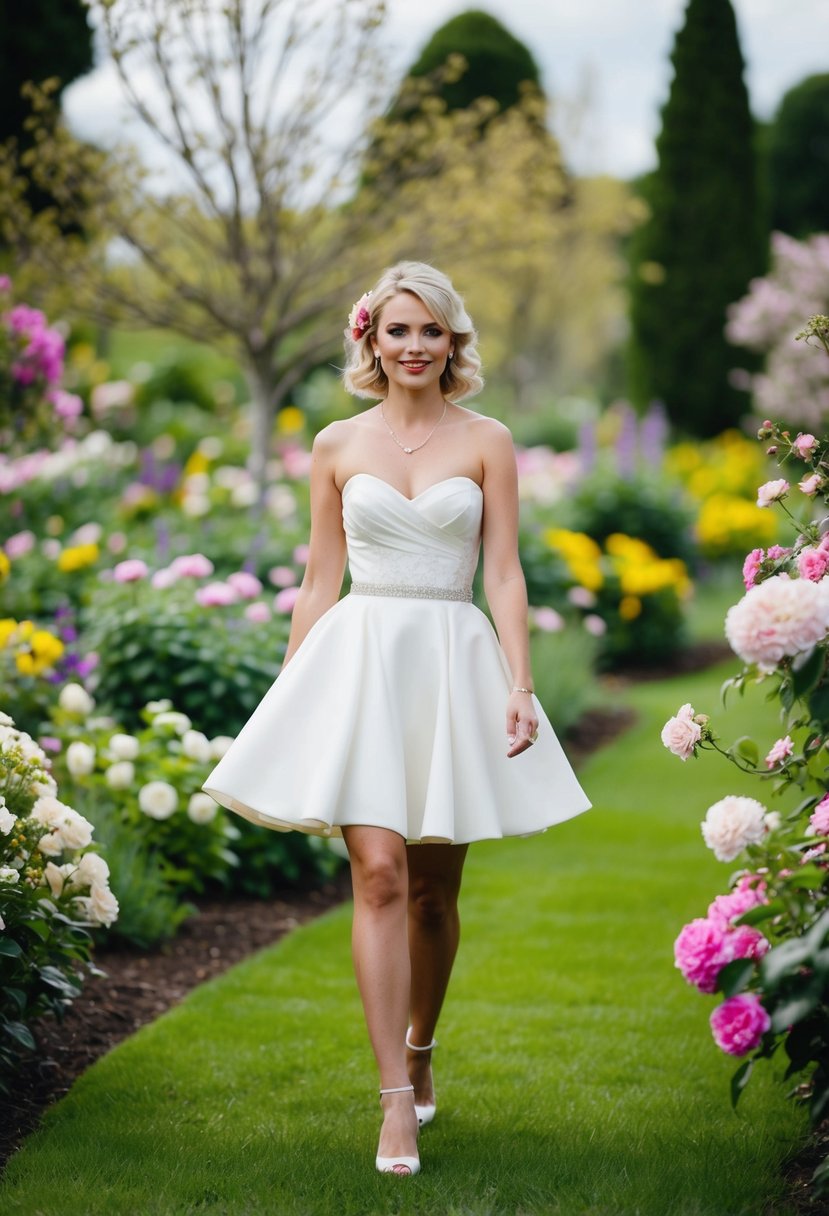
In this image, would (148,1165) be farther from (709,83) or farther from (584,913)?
(709,83)

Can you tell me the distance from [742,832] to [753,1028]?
337 mm

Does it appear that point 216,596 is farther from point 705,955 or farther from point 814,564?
point 705,955

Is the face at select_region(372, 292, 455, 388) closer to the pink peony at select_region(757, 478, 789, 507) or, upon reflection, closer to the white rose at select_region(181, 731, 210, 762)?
the pink peony at select_region(757, 478, 789, 507)

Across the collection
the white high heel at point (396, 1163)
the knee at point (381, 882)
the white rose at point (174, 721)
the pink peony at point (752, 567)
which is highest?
the pink peony at point (752, 567)

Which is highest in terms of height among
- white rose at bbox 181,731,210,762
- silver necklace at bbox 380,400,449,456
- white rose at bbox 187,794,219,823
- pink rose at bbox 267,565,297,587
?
silver necklace at bbox 380,400,449,456

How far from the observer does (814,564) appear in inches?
109

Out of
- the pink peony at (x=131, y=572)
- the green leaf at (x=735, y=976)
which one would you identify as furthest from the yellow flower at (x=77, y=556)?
the green leaf at (x=735, y=976)

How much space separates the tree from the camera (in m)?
25.3

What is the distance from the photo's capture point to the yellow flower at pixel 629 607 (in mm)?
10188

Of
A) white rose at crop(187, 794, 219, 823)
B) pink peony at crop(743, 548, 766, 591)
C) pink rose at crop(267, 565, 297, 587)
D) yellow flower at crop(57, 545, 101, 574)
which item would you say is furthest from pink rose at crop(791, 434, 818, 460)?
yellow flower at crop(57, 545, 101, 574)

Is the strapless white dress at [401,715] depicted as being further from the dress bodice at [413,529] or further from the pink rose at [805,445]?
the pink rose at [805,445]

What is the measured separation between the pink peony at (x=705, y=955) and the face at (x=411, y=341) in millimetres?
1568

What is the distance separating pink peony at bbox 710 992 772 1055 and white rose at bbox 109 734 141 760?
300cm

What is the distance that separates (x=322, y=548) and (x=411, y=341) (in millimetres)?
571
